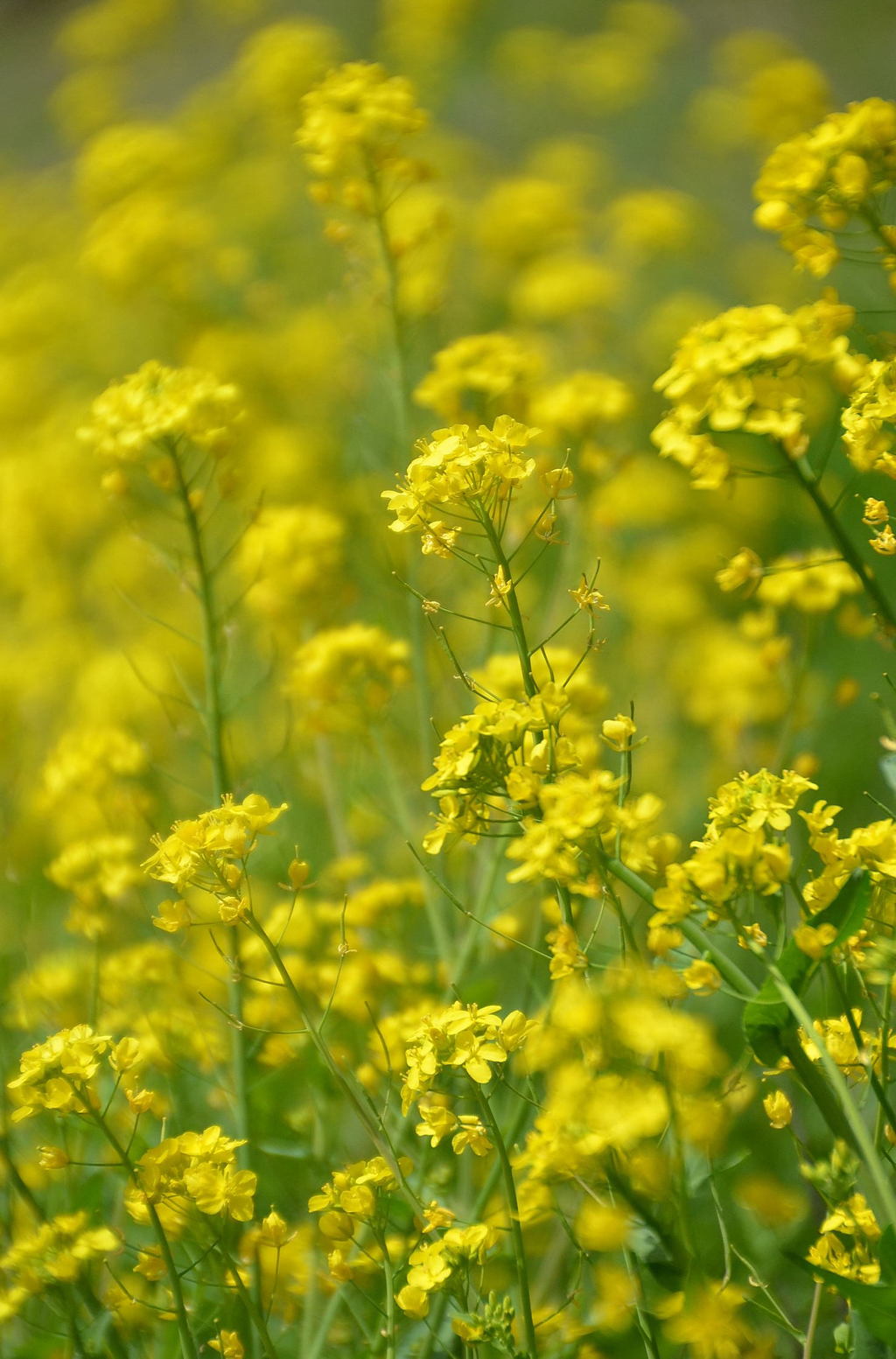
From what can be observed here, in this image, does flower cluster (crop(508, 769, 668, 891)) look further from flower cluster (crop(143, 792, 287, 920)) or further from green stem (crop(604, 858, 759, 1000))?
flower cluster (crop(143, 792, 287, 920))

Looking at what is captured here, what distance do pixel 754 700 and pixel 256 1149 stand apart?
1.10 meters

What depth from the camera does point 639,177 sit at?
521 centimetres

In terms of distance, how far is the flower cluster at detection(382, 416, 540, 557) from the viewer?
972 millimetres

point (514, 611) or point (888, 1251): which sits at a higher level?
point (514, 611)

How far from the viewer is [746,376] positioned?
39.1 inches

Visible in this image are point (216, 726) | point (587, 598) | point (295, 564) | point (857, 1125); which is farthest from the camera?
point (295, 564)

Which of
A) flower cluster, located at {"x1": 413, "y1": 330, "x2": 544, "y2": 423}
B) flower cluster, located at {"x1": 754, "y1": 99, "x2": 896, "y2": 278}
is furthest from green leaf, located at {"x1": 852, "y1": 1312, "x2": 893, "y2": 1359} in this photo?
flower cluster, located at {"x1": 413, "y1": 330, "x2": 544, "y2": 423}

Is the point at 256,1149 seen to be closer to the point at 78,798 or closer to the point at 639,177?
the point at 78,798

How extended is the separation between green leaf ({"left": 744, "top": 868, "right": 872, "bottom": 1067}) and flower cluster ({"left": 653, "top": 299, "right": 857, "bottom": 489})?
32 cm

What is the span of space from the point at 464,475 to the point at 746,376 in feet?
0.76

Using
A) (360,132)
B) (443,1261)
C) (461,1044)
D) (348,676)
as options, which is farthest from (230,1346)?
(360,132)

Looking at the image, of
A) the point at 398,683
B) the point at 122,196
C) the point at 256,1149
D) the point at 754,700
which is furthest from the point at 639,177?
the point at 256,1149

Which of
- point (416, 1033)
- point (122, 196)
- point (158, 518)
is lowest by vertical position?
point (416, 1033)

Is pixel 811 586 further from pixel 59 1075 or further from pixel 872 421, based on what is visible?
pixel 59 1075
